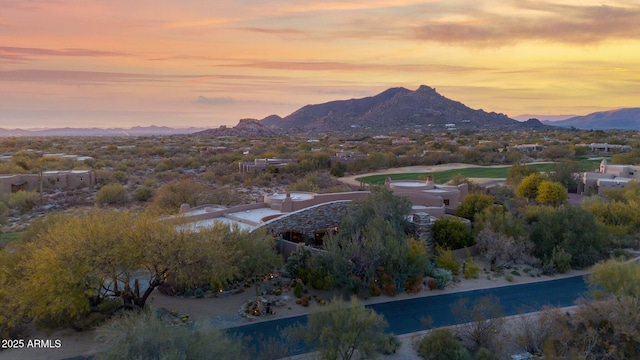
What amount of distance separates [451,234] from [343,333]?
12.6 meters

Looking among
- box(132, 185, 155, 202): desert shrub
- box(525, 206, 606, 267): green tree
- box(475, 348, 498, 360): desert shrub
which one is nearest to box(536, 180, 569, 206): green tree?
box(525, 206, 606, 267): green tree

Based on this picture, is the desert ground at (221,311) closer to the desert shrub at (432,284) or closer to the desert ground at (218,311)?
the desert ground at (218,311)

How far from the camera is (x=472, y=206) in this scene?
86.6ft

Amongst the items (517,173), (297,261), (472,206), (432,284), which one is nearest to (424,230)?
(432,284)

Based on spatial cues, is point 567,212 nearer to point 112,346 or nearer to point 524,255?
point 524,255

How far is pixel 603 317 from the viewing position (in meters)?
13.3

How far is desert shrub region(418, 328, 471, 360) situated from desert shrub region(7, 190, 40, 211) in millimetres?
31298

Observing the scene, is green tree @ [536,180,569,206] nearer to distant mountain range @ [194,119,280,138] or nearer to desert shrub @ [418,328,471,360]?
desert shrub @ [418,328,471,360]

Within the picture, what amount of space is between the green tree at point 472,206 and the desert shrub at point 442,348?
13466 mm

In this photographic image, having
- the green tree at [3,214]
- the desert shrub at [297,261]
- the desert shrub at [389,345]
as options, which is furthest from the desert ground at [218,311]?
the green tree at [3,214]

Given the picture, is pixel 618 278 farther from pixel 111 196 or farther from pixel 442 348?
pixel 111 196

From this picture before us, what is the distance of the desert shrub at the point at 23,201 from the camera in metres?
33.7

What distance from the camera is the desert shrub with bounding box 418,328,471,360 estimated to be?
1304cm

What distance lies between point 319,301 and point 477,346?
19.2ft
